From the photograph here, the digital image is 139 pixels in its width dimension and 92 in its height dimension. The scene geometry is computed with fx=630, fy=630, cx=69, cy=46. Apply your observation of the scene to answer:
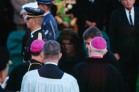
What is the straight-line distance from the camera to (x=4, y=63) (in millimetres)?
7086

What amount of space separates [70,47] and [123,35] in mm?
Result: 1288

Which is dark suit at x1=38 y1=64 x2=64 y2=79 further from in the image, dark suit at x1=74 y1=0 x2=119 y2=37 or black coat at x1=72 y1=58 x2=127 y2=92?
dark suit at x1=74 y1=0 x2=119 y2=37

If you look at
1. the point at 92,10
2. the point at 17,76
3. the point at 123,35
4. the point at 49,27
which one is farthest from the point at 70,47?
the point at 17,76

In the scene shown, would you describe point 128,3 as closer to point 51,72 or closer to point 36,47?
point 36,47

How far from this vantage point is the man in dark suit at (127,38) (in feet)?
38.4

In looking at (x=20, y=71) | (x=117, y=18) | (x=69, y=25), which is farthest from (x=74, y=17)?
(x=20, y=71)

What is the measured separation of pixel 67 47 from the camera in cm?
1096

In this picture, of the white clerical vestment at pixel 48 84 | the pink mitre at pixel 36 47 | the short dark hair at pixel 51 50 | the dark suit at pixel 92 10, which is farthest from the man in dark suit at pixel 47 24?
the dark suit at pixel 92 10

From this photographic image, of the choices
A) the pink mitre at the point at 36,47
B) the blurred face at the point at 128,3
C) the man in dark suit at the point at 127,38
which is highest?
the pink mitre at the point at 36,47

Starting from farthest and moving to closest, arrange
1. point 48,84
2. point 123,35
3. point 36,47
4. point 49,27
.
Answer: point 123,35 < point 49,27 < point 36,47 < point 48,84

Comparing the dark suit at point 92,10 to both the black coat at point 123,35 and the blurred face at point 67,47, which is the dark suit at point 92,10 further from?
the blurred face at point 67,47

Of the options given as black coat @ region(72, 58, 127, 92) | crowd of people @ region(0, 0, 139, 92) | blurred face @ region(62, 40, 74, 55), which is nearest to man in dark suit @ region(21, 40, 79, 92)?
crowd of people @ region(0, 0, 139, 92)

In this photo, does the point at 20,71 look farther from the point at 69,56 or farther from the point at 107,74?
the point at 69,56

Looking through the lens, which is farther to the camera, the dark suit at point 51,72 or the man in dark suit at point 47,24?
the man in dark suit at point 47,24
